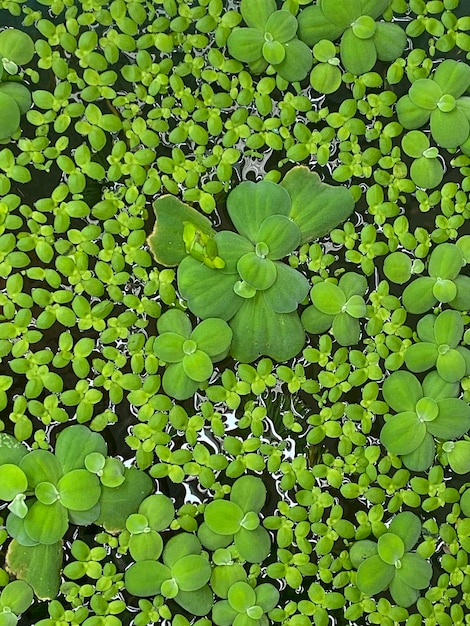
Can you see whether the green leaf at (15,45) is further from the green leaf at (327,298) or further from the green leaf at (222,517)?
the green leaf at (222,517)

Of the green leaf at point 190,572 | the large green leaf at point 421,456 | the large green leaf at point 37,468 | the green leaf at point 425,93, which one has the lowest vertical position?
the green leaf at point 190,572

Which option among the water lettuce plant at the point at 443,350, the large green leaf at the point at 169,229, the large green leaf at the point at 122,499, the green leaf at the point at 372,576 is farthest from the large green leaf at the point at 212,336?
the green leaf at the point at 372,576

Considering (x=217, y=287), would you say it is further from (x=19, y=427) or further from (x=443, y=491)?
(x=443, y=491)

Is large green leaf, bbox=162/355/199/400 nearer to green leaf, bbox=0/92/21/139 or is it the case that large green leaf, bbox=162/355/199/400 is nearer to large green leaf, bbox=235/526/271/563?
large green leaf, bbox=235/526/271/563

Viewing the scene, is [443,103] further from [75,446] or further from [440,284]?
[75,446]

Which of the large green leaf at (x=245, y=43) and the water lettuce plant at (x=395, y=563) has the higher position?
the large green leaf at (x=245, y=43)

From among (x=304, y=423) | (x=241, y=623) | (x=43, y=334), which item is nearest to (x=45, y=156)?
(x=43, y=334)
